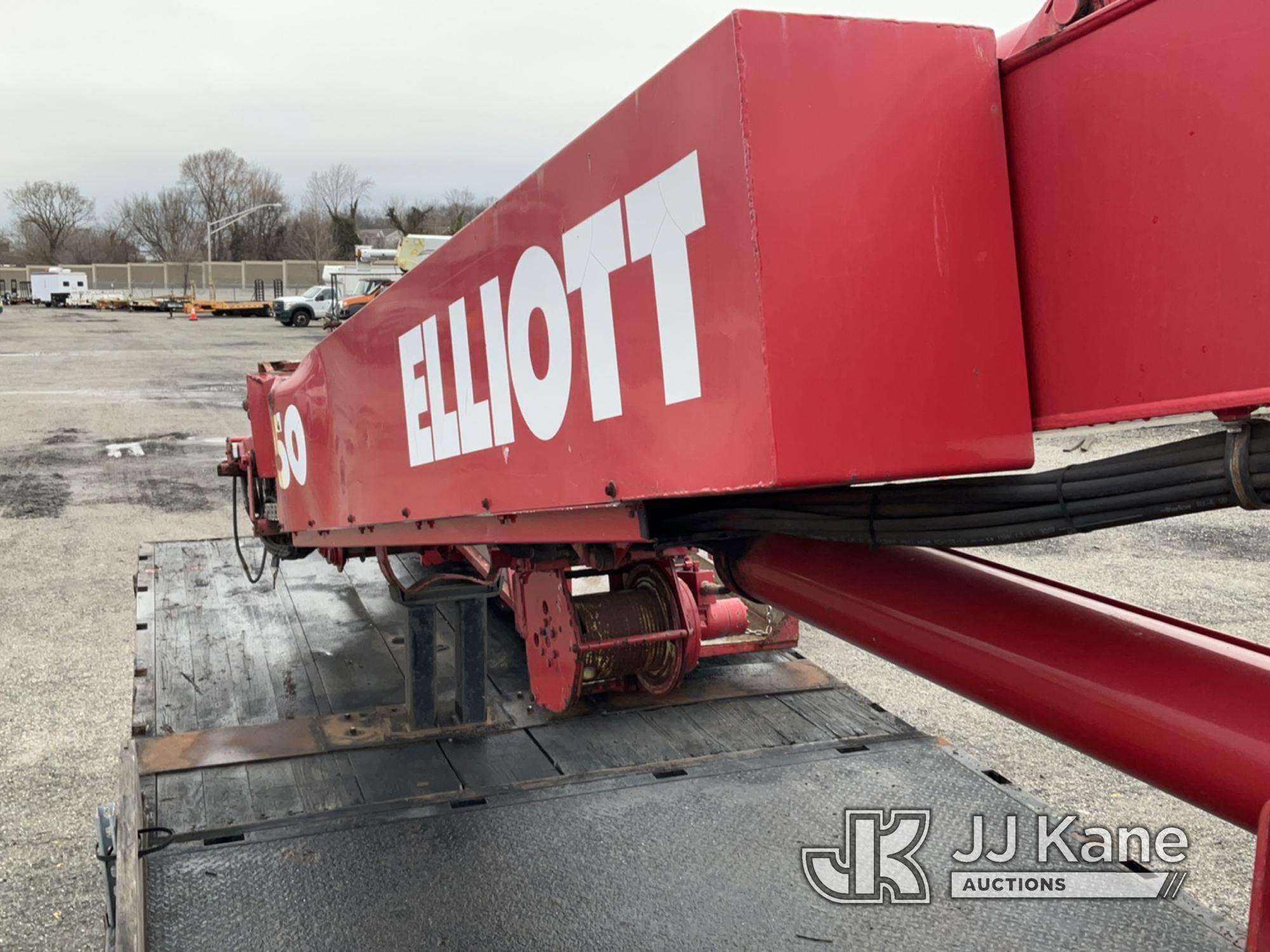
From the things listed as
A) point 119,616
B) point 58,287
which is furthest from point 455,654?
point 58,287

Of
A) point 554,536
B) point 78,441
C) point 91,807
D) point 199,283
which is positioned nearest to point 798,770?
point 554,536

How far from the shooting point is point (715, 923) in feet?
9.62

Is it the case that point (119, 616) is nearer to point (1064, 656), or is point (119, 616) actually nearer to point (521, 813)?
point (521, 813)

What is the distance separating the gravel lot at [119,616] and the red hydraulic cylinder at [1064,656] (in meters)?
0.27

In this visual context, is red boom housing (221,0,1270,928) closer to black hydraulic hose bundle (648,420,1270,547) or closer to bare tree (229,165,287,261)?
black hydraulic hose bundle (648,420,1270,547)

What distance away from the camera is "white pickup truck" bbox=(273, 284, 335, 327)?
1524 inches

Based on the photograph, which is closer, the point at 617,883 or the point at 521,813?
the point at 617,883

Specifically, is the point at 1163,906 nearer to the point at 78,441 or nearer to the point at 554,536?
the point at 554,536

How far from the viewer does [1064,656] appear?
1.51m

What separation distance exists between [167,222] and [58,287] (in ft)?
78.2

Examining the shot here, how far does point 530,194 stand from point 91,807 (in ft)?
12.8

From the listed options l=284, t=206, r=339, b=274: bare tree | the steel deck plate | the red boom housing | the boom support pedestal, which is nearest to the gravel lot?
the red boom housing

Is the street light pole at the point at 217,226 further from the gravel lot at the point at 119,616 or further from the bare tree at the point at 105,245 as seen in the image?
the gravel lot at the point at 119,616

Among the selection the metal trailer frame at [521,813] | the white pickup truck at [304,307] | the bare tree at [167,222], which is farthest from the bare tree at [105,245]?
the metal trailer frame at [521,813]
